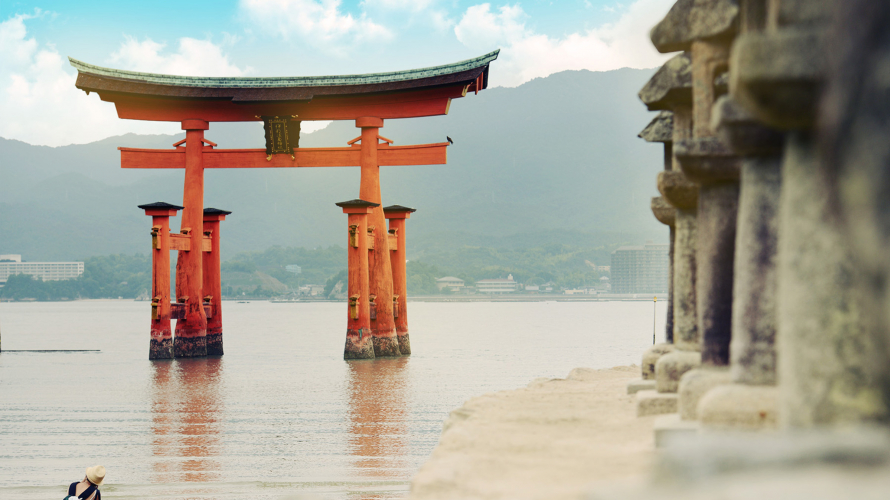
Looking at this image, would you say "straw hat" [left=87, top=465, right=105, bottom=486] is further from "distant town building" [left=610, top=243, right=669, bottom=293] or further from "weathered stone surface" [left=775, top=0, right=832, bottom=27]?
"distant town building" [left=610, top=243, right=669, bottom=293]

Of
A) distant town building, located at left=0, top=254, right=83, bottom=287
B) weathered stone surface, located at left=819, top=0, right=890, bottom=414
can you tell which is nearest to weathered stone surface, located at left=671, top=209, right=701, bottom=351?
weathered stone surface, located at left=819, top=0, right=890, bottom=414

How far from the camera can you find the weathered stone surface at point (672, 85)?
5.57 metres

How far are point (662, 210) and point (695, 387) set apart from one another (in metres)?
3.32

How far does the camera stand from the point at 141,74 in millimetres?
22391

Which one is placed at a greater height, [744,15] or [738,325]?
[744,15]

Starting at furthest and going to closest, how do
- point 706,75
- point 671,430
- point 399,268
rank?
point 399,268 < point 706,75 < point 671,430

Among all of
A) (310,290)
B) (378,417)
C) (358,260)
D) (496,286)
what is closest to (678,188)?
(378,417)

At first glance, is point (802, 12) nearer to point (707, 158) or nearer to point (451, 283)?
point (707, 158)

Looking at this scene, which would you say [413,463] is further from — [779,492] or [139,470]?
[779,492]

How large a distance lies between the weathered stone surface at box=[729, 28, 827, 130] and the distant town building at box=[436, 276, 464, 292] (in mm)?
121655

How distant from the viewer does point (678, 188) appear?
18.3 ft

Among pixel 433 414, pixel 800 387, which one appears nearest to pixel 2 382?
pixel 433 414

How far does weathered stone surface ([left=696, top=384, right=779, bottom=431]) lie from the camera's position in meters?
3.39

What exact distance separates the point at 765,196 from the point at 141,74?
72.6 feet
